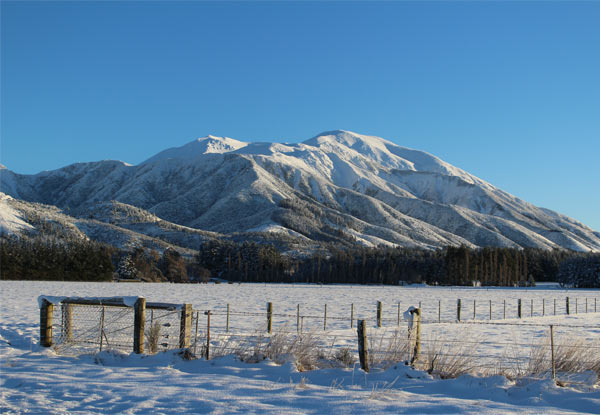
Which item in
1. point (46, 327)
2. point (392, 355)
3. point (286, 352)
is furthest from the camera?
point (46, 327)

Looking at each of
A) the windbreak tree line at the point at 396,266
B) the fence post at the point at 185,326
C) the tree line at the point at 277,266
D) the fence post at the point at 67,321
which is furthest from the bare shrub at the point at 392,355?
the windbreak tree line at the point at 396,266

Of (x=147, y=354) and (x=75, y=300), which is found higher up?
(x=75, y=300)

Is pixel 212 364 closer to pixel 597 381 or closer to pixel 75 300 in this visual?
pixel 75 300

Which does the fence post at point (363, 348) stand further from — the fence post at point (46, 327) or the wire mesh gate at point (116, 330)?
the fence post at point (46, 327)

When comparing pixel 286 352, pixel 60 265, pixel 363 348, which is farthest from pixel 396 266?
pixel 363 348

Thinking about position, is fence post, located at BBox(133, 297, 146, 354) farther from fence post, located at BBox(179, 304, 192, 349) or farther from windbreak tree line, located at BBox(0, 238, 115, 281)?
windbreak tree line, located at BBox(0, 238, 115, 281)

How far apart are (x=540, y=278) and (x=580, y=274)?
35.2 metres

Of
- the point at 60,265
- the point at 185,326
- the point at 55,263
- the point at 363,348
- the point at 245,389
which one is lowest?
the point at 60,265

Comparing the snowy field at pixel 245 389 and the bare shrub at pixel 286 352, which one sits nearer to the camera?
the snowy field at pixel 245 389

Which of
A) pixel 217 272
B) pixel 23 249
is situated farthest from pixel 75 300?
pixel 217 272

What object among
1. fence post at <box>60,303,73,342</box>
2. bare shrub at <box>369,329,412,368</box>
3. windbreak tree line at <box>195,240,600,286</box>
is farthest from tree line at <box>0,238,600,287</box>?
bare shrub at <box>369,329,412,368</box>

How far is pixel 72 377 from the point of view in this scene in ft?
31.7

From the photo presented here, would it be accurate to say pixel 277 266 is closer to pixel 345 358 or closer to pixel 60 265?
pixel 60 265

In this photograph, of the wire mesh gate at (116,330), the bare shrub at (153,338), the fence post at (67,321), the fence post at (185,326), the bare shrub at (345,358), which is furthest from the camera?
the fence post at (67,321)
